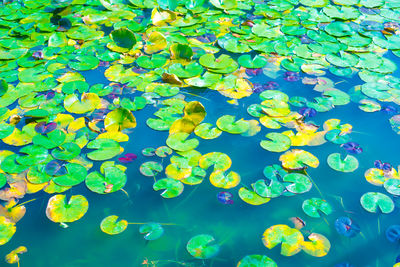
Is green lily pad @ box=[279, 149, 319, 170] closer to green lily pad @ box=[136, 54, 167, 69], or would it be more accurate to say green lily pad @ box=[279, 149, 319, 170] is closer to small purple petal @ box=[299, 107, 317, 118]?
small purple petal @ box=[299, 107, 317, 118]

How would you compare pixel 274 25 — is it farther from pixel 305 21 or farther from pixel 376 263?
pixel 376 263

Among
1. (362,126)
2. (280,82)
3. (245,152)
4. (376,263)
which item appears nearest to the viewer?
(376,263)

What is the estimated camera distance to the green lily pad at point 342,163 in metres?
1.85

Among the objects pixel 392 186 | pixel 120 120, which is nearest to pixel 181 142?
pixel 120 120

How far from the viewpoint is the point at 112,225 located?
1.64 meters

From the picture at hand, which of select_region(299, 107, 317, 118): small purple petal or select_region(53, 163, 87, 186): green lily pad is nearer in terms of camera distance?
select_region(53, 163, 87, 186): green lily pad

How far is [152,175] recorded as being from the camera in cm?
183

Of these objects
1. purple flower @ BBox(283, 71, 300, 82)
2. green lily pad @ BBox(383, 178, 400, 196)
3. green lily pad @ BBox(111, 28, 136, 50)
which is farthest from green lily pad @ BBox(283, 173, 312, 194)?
green lily pad @ BBox(111, 28, 136, 50)

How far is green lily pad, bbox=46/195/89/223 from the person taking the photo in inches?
65.2

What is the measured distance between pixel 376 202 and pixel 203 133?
95 cm

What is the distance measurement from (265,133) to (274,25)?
4.46ft

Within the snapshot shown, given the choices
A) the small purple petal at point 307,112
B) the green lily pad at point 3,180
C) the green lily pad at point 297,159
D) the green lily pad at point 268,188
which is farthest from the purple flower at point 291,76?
the green lily pad at point 3,180

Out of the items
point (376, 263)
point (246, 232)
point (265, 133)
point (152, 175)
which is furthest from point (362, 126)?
point (152, 175)

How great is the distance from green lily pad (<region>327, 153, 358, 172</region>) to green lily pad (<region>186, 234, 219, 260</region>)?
763mm
